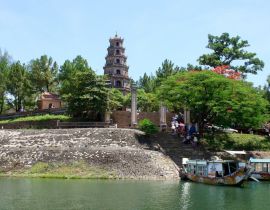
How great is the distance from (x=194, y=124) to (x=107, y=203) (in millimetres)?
30409

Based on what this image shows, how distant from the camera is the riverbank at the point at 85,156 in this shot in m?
43.6

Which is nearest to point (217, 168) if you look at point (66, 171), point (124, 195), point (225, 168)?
point (225, 168)

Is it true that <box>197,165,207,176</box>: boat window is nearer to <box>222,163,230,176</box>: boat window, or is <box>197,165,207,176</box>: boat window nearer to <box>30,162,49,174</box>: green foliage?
<box>222,163,230,176</box>: boat window

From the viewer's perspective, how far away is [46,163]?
1788 inches

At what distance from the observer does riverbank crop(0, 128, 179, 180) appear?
43625mm

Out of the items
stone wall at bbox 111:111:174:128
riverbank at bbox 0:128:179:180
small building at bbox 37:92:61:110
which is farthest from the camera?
small building at bbox 37:92:61:110

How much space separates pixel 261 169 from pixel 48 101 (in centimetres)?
4378

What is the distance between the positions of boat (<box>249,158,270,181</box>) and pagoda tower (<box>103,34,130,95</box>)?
4510 cm

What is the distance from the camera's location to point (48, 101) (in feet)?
263

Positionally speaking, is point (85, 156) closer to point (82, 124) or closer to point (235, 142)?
point (82, 124)

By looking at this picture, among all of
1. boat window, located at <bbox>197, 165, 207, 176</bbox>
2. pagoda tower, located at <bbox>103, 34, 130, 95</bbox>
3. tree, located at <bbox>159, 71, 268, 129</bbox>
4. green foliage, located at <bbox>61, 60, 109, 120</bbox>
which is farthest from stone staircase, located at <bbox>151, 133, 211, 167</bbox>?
pagoda tower, located at <bbox>103, 34, 130, 95</bbox>

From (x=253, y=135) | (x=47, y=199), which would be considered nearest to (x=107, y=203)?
(x=47, y=199)

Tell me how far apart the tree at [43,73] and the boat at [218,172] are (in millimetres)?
44514

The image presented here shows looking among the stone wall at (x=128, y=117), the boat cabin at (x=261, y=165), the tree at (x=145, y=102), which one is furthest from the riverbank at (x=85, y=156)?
the tree at (x=145, y=102)
